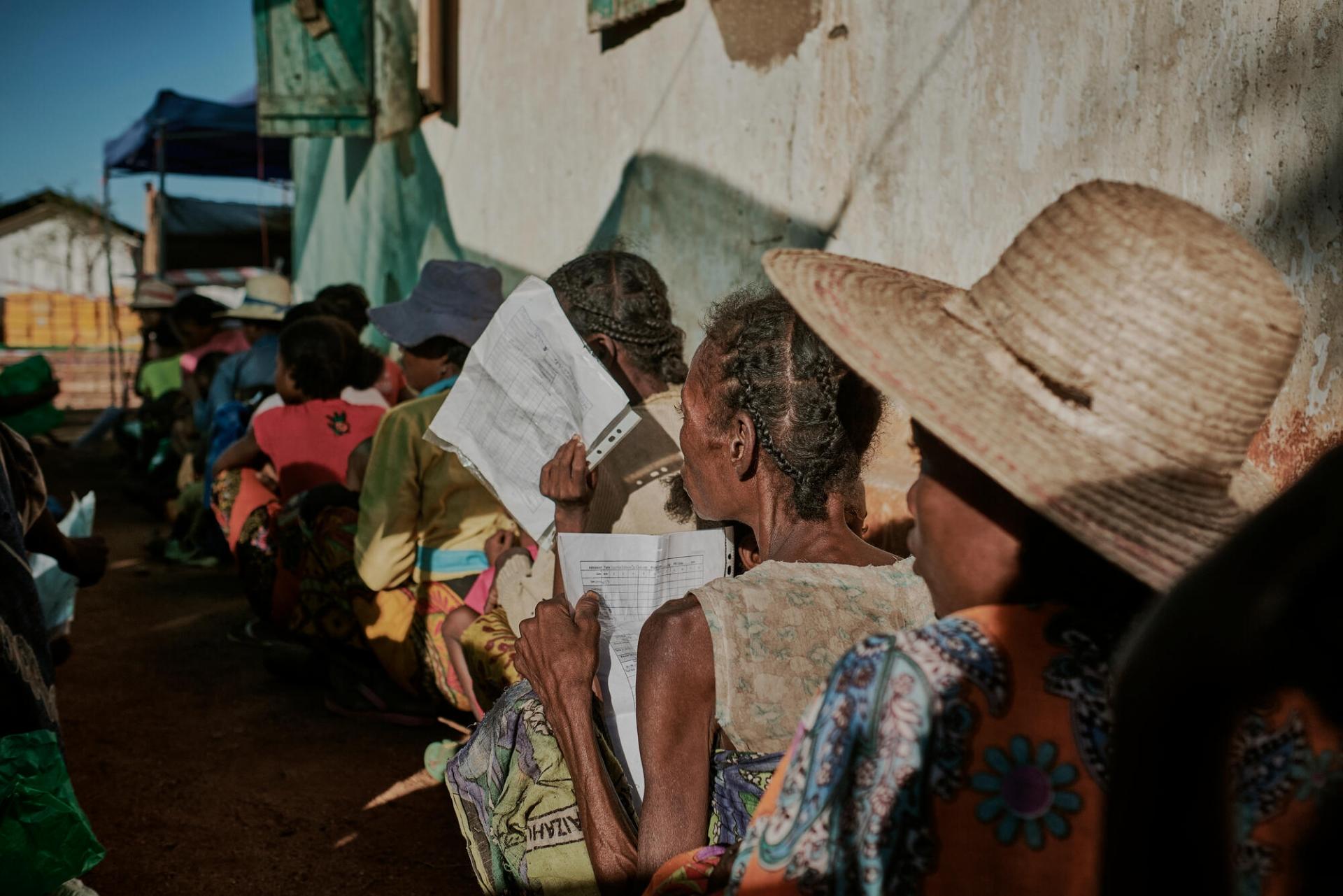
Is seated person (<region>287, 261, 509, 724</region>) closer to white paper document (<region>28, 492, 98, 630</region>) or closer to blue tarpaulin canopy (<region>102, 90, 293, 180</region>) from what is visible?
white paper document (<region>28, 492, 98, 630</region>)

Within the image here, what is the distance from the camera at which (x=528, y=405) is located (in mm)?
2363

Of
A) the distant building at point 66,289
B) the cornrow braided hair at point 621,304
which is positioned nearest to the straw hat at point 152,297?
the cornrow braided hair at point 621,304

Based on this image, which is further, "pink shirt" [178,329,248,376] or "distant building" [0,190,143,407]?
"distant building" [0,190,143,407]

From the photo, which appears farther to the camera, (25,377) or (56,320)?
(56,320)

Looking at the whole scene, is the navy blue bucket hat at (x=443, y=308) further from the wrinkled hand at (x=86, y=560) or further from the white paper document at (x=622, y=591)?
the white paper document at (x=622, y=591)

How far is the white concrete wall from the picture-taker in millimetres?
34938

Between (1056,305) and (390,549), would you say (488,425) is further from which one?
(1056,305)

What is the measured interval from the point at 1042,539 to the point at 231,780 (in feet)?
10.1

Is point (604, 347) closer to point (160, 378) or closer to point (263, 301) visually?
point (263, 301)

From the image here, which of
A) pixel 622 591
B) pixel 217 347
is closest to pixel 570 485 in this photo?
pixel 622 591

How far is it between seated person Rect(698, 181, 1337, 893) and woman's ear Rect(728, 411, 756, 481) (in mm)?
670

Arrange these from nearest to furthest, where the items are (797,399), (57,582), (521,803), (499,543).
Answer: (797,399)
(521,803)
(57,582)
(499,543)

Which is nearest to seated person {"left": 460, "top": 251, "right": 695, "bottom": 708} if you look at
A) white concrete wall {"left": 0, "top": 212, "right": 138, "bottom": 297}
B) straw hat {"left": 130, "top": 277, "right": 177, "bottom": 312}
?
straw hat {"left": 130, "top": 277, "right": 177, "bottom": 312}

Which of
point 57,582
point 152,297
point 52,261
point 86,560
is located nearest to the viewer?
point 86,560
